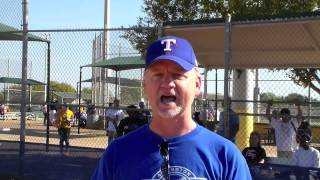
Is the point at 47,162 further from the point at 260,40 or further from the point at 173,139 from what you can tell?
the point at 173,139

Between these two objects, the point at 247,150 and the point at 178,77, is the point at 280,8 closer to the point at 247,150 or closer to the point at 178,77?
the point at 247,150

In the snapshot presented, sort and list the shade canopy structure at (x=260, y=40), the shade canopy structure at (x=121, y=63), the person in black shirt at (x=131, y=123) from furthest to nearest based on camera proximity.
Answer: the shade canopy structure at (x=121, y=63) → the person in black shirt at (x=131, y=123) → the shade canopy structure at (x=260, y=40)

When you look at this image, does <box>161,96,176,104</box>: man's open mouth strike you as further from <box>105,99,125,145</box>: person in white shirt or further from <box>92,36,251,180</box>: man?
<box>105,99,125,145</box>: person in white shirt

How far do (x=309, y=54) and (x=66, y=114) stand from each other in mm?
7394

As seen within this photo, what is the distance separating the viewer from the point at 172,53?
2.43 metres

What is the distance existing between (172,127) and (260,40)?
6.85 m

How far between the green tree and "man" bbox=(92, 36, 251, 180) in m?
11.6

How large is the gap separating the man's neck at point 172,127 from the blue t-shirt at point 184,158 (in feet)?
0.07

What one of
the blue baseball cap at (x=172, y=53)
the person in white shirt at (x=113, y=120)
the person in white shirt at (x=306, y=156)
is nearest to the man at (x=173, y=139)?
the blue baseball cap at (x=172, y=53)

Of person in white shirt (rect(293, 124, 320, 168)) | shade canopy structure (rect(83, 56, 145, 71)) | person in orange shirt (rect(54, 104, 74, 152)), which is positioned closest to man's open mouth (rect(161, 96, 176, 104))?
Answer: person in white shirt (rect(293, 124, 320, 168))

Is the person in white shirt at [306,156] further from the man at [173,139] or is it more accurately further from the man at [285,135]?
the man at [173,139]

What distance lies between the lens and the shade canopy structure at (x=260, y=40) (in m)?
7.33

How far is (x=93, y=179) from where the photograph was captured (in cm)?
265

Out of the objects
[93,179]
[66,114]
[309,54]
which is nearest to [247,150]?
[309,54]
